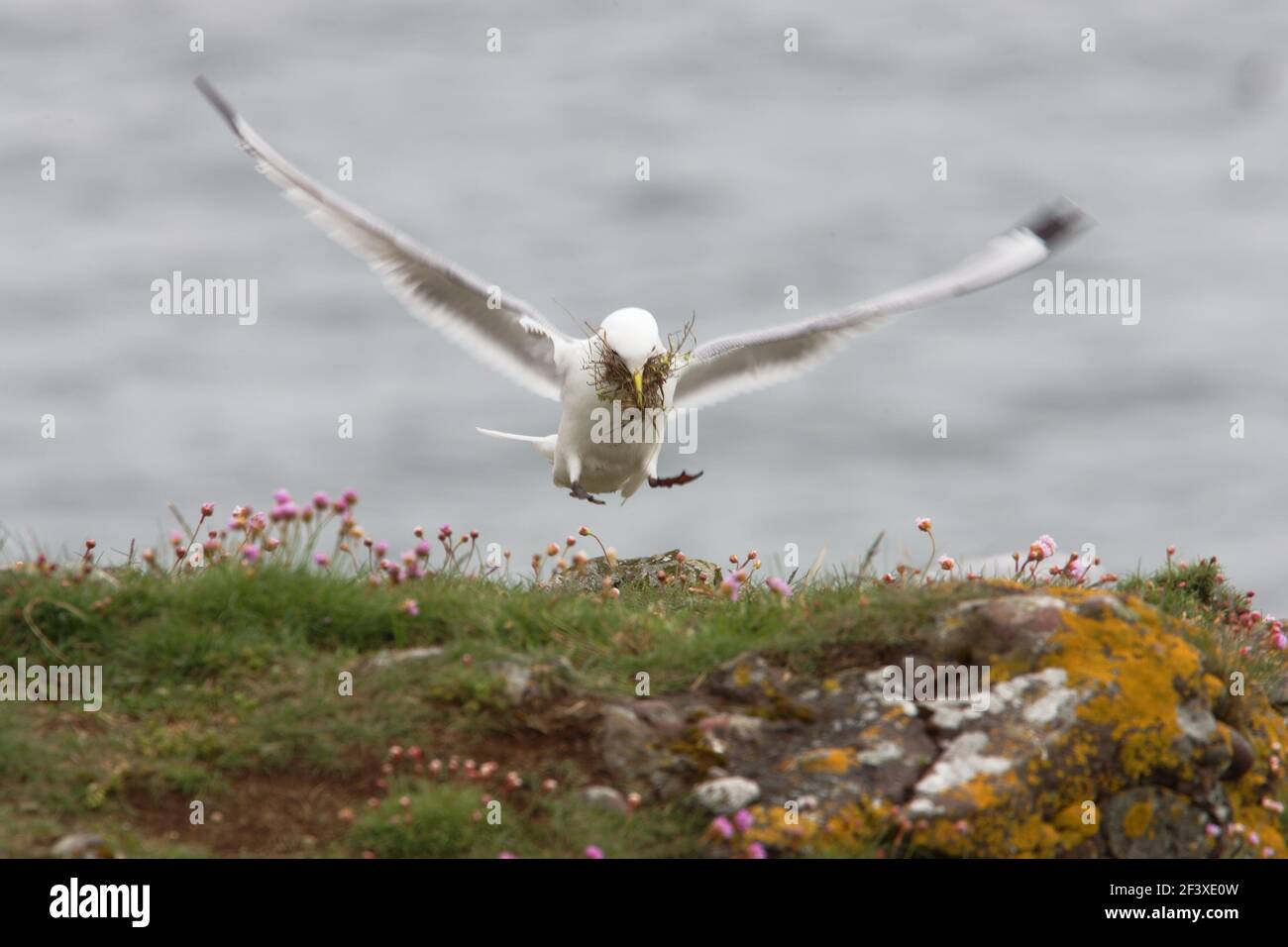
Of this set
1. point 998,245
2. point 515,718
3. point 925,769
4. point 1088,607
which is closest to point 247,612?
point 515,718

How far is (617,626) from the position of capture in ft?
19.1

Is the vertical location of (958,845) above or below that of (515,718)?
below

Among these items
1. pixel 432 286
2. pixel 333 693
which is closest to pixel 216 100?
pixel 432 286

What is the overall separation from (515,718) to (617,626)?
0.93 meters

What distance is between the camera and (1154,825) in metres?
4.89

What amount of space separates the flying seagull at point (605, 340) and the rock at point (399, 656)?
15.0ft

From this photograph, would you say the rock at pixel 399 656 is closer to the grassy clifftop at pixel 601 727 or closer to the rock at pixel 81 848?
the grassy clifftop at pixel 601 727

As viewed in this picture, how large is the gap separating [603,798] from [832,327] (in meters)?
6.16

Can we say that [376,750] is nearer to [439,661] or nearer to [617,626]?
[439,661]

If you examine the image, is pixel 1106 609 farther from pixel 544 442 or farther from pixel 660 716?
pixel 544 442

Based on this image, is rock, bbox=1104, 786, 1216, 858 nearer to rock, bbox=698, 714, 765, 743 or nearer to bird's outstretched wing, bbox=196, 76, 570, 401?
rock, bbox=698, 714, 765, 743

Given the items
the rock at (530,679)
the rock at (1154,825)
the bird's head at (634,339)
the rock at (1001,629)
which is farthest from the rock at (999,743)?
the bird's head at (634,339)

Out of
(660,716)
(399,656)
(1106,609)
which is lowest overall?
(660,716)

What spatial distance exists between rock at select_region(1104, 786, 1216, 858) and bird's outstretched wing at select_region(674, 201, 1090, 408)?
546cm
